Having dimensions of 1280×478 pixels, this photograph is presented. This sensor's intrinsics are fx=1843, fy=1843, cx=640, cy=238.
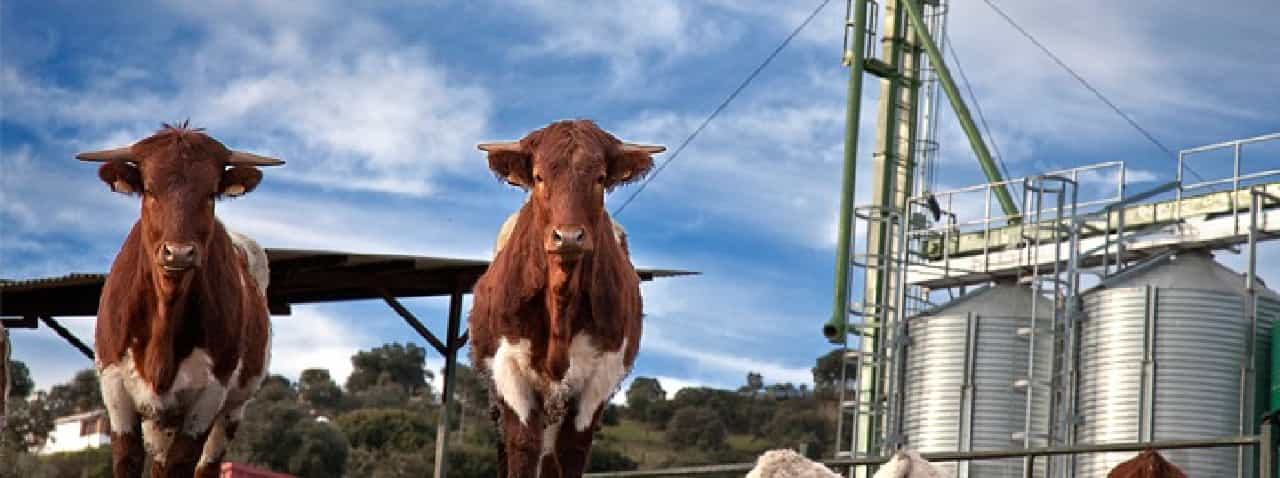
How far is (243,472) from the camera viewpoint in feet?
71.7

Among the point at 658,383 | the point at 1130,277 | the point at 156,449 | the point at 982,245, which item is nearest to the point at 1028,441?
the point at 1130,277

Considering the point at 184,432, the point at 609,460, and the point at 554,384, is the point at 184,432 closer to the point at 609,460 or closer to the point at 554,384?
the point at 554,384

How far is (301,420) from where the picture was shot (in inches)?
2490

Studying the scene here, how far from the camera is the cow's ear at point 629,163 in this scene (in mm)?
9719

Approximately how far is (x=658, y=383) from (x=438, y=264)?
7221cm

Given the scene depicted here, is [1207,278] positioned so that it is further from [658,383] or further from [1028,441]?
[658,383]

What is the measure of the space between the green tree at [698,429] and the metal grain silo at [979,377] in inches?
1898

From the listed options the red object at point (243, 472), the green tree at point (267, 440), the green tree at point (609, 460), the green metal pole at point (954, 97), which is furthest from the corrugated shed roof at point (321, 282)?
the green tree at point (609, 460)

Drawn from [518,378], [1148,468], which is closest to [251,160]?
[518,378]

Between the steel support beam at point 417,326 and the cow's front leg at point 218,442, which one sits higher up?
the steel support beam at point 417,326

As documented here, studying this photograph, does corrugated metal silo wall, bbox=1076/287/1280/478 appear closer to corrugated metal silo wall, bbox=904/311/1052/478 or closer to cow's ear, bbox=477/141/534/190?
corrugated metal silo wall, bbox=904/311/1052/478

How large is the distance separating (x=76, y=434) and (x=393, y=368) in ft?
87.2

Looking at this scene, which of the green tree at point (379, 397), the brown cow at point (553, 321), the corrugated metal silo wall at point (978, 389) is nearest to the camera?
the brown cow at point (553, 321)

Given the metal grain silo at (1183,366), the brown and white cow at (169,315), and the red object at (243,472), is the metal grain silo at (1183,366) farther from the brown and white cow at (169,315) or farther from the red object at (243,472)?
the brown and white cow at (169,315)
